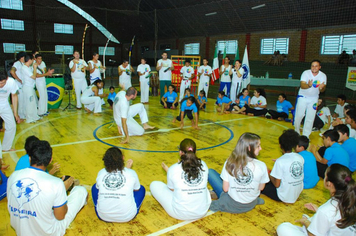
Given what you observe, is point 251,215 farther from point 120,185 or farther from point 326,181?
point 120,185

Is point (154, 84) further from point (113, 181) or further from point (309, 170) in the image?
point (113, 181)

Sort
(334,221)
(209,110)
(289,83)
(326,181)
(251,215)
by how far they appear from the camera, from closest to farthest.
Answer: (334,221) < (326,181) < (251,215) < (209,110) < (289,83)

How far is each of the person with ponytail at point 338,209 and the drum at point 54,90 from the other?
931cm

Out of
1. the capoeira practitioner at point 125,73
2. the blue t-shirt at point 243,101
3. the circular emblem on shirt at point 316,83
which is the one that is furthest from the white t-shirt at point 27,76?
the circular emblem on shirt at point 316,83

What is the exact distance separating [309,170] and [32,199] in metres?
3.73

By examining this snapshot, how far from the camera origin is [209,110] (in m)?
10.5

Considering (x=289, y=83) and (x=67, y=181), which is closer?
(x=67, y=181)

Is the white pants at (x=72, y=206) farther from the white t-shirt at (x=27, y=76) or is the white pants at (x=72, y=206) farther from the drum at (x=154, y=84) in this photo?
the drum at (x=154, y=84)

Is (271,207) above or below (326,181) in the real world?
below

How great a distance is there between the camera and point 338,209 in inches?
93.2

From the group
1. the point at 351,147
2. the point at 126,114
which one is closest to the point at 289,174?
the point at 351,147

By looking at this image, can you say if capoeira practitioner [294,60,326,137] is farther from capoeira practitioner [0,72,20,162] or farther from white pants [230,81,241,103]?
capoeira practitioner [0,72,20,162]

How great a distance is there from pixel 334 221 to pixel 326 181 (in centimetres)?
40

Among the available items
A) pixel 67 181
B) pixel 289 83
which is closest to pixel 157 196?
pixel 67 181
